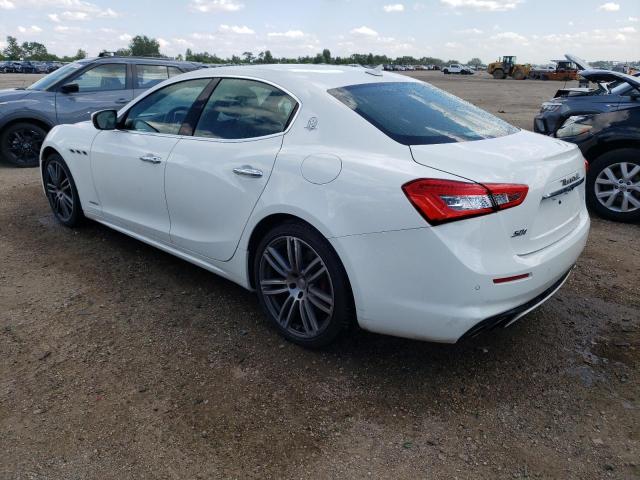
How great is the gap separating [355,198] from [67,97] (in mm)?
7551

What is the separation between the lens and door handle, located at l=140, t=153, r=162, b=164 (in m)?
3.63

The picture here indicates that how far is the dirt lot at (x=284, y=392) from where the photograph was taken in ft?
7.36

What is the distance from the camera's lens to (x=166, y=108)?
389 cm

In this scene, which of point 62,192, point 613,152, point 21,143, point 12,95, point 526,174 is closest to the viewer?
point 526,174

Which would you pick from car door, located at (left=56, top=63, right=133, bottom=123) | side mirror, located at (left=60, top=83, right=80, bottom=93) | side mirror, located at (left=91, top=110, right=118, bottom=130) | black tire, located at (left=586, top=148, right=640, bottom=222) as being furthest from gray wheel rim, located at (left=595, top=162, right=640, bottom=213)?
side mirror, located at (left=60, top=83, right=80, bottom=93)

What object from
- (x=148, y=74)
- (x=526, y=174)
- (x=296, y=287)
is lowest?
(x=296, y=287)

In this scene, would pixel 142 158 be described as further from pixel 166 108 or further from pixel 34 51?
pixel 34 51

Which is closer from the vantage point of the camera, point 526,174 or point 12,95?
point 526,174

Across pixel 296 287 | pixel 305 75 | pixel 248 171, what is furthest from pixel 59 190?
pixel 296 287

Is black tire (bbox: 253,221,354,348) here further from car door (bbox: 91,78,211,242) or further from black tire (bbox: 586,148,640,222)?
black tire (bbox: 586,148,640,222)

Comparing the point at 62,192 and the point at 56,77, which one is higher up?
the point at 56,77

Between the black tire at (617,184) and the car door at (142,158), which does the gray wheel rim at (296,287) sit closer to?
the car door at (142,158)

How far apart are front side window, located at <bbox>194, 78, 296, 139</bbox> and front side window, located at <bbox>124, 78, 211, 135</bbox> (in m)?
0.22

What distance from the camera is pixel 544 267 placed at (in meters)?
2.57
